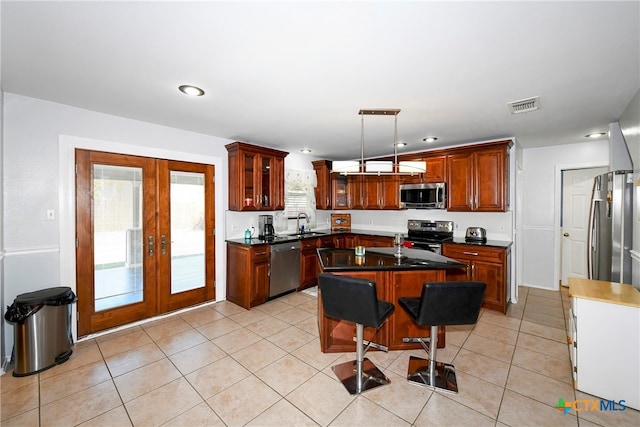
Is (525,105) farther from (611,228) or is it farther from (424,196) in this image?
(424,196)

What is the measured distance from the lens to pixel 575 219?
4664mm

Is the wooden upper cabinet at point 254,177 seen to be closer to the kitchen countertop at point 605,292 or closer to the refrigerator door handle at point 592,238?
the kitchen countertop at point 605,292

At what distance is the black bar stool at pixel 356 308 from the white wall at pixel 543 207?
13.4 ft

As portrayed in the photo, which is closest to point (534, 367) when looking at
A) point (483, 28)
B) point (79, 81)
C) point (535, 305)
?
point (535, 305)

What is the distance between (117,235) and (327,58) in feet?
10.3

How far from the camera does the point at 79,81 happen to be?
232 cm

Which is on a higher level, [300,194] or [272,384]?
[300,194]


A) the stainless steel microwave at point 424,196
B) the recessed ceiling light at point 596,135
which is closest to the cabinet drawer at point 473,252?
the stainless steel microwave at point 424,196

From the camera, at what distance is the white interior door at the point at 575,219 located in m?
4.54

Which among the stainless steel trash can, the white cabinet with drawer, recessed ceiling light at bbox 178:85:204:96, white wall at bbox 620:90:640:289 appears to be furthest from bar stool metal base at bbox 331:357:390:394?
recessed ceiling light at bbox 178:85:204:96

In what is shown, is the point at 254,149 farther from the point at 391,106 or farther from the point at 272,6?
the point at 272,6

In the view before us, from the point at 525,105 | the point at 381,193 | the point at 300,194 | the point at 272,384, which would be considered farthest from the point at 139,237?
the point at 525,105

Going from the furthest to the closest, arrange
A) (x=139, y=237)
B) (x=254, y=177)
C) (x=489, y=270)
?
(x=254, y=177)
(x=489, y=270)
(x=139, y=237)

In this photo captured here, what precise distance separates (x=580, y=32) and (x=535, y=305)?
3824 mm
